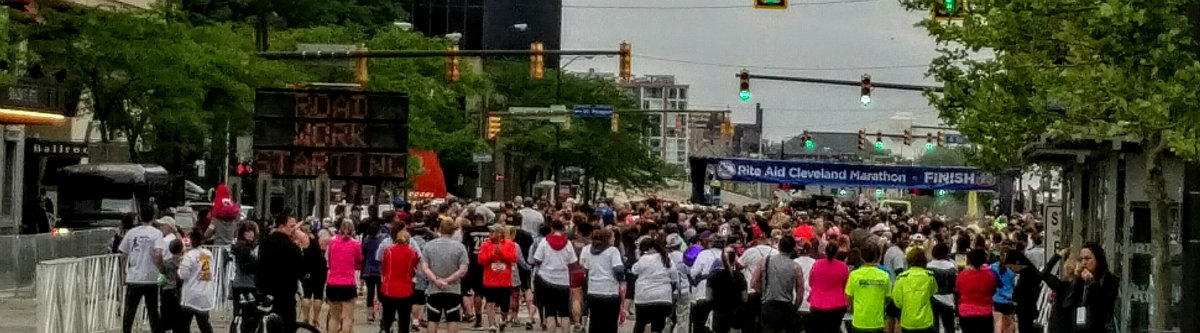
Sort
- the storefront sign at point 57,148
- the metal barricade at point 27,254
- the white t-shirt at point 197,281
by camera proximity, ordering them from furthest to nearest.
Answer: the storefront sign at point 57,148
the metal barricade at point 27,254
the white t-shirt at point 197,281

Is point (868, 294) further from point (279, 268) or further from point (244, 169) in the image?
point (244, 169)

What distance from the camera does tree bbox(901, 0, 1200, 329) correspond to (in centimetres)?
1939

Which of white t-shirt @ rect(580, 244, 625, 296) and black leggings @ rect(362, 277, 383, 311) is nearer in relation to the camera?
white t-shirt @ rect(580, 244, 625, 296)

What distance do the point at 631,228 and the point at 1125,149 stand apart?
6.45 m

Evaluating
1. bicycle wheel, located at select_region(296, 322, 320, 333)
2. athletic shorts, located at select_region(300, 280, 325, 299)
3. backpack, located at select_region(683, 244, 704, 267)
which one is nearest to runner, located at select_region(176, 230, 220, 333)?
bicycle wheel, located at select_region(296, 322, 320, 333)

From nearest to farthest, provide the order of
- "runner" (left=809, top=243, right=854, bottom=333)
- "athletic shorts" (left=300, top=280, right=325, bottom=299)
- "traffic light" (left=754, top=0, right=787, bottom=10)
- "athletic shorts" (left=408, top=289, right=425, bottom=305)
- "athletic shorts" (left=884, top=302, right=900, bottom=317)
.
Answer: "runner" (left=809, top=243, right=854, bottom=333) → "athletic shorts" (left=884, top=302, right=900, bottom=317) → "athletic shorts" (left=300, top=280, right=325, bottom=299) → "athletic shorts" (left=408, top=289, right=425, bottom=305) → "traffic light" (left=754, top=0, right=787, bottom=10)

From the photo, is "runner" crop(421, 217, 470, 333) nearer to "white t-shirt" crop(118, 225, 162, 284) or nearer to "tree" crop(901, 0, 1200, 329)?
"white t-shirt" crop(118, 225, 162, 284)

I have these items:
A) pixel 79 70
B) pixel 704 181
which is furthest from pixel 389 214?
pixel 704 181

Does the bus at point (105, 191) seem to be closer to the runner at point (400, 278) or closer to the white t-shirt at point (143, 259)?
the white t-shirt at point (143, 259)

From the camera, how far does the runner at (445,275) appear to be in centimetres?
2295

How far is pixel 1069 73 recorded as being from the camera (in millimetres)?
24312

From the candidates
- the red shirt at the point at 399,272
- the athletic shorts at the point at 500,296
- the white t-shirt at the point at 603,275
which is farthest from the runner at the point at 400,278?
the athletic shorts at the point at 500,296

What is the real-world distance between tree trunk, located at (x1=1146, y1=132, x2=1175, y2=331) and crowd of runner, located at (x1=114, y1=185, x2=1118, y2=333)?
1.22 m

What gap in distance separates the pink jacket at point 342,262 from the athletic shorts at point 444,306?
3.18 ft
